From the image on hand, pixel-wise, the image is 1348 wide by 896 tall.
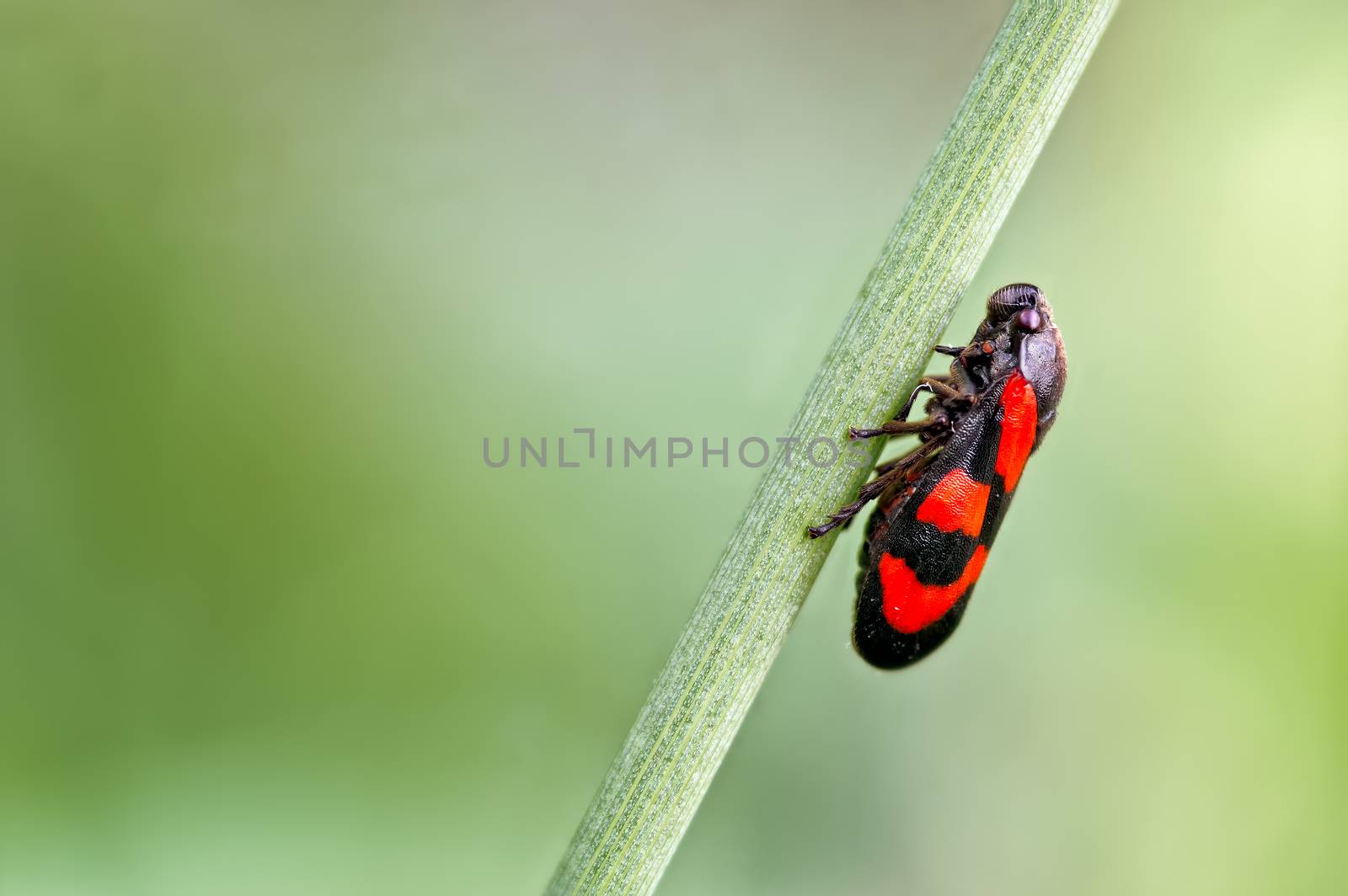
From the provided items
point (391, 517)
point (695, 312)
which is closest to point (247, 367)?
point (391, 517)

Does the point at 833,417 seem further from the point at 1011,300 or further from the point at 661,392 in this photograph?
the point at 661,392

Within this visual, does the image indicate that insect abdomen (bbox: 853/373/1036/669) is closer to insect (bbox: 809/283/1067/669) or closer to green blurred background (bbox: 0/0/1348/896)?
insect (bbox: 809/283/1067/669)

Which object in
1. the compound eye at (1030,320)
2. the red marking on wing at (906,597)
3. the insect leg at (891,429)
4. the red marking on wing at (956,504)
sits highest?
the compound eye at (1030,320)

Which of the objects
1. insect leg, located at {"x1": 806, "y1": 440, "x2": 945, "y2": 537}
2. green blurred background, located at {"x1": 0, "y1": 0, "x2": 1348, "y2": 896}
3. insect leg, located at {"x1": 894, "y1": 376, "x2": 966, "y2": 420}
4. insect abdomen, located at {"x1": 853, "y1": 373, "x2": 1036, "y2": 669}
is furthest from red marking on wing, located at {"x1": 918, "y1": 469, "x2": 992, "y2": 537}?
green blurred background, located at {"x1": 0, "y1": 0, "x2": 1348, "y2": 896}

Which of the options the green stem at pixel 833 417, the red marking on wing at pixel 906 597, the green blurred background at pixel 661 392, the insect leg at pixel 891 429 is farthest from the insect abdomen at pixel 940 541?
the green stem at pixel 833 417

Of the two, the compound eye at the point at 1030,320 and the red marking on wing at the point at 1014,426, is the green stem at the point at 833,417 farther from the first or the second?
the compound eye at the point at 1030,320

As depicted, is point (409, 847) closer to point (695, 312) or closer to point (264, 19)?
point (695, 312)

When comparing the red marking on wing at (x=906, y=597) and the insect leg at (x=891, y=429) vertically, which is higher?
the insect leg at (x=891, y=429)

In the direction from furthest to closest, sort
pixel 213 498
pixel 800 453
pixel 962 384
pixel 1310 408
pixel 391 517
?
pixel 1310 408, pixel 391 517, pixel 213 498, pixel 962 384, pixel 800 453
